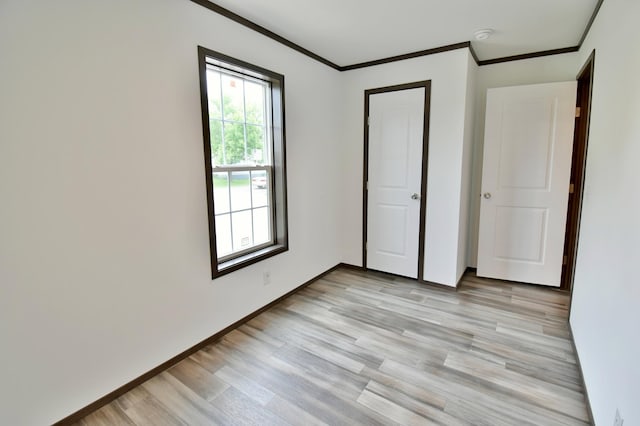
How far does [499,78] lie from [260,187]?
275 centimetres

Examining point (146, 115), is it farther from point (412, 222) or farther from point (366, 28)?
point (412, 222)

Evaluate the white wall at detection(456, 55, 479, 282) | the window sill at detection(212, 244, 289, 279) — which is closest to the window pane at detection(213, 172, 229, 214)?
the window sill at detection(212, 244, 289, 279)

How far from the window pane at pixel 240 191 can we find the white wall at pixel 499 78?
8.29ft

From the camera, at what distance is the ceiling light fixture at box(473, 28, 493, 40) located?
8.46 feet

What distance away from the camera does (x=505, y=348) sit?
7.34 ft

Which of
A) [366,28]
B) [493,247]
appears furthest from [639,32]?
[493,247]

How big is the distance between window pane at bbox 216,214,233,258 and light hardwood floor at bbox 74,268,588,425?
641mm

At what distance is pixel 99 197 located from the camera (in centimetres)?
165

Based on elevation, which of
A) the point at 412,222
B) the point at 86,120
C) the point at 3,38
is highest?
the point at 3,38

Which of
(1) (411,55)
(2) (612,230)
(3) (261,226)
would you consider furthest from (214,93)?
(2) (612,230)

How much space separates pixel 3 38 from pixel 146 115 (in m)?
0.62

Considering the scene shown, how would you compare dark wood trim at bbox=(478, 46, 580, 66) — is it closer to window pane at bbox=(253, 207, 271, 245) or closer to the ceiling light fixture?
the ceiling light fixture

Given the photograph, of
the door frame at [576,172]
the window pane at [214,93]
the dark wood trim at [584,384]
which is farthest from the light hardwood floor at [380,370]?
the window pane at [214,93]

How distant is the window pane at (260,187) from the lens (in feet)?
8.87
